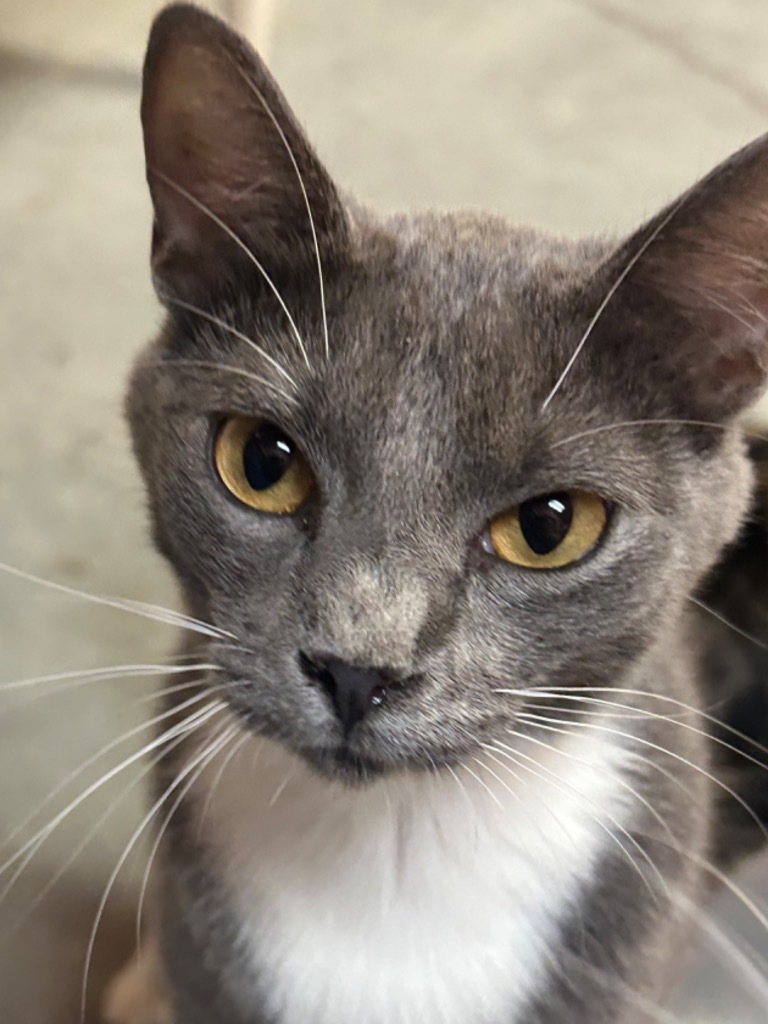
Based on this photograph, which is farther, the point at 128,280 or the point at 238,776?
the point at 128,280

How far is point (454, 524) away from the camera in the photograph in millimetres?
752

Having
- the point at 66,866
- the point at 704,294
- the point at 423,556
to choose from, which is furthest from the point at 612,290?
the point at 66,866

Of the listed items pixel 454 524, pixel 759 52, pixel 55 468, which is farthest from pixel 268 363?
pixel 759 52

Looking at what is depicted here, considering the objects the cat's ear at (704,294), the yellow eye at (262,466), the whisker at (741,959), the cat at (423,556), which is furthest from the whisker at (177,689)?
the whisker at (741,959)

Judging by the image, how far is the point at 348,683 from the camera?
708mm

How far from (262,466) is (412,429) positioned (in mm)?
125

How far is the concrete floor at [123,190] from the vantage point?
1351 millimetres

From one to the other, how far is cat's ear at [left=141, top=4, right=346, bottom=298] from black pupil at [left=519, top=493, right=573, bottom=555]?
24 cm

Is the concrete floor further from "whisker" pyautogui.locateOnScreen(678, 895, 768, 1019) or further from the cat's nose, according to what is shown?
the cat's nose

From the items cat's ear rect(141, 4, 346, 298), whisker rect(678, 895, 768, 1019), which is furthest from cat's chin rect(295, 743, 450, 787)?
whisker rect(678, 895, 768, 1019)

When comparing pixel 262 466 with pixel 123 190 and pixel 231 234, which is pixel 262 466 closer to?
pixel 231 234

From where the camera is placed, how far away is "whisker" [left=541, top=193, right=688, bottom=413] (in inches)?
29.2

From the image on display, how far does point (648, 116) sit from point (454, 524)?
174 centimetres

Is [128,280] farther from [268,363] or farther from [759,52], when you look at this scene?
[759,52]
